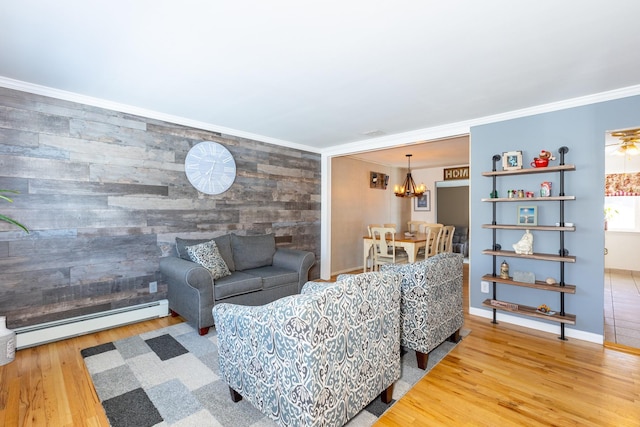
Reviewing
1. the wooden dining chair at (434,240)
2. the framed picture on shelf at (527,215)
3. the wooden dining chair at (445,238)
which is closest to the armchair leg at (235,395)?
the framed picture on shelf at (527,215)

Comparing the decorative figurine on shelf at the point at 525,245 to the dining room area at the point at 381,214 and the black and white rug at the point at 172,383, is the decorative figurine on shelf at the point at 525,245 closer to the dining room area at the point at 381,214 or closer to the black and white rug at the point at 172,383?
the black and white rug at the point at 172,383

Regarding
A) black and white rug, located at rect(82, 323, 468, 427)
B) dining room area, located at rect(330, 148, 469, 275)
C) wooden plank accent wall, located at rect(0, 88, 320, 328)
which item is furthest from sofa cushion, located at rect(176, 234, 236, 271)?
dining room area, located at rect(330, 148, 469, 275)

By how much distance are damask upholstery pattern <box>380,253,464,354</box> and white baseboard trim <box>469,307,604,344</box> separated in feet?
4.18

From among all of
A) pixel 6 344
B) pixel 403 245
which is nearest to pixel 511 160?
pixel 403 245

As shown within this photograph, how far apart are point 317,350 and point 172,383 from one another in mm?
1430

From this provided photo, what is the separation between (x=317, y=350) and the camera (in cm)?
143

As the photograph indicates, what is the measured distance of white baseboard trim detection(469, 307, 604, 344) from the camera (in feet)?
9.66

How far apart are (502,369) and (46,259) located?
4.15 meters

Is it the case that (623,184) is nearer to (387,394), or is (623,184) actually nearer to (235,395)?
(387,394)

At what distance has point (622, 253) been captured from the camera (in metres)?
5.77

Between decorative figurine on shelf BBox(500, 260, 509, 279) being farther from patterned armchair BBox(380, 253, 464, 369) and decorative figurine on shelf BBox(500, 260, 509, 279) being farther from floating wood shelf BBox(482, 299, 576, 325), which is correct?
patterned armchair BBox(380, 253, 464, 369)

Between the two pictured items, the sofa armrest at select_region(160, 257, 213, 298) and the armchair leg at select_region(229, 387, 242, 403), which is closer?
the armchair leg at select_region(229, 387, 242, 403)

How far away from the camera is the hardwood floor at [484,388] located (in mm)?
1855

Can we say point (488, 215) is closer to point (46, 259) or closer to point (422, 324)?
point (422, 324)
